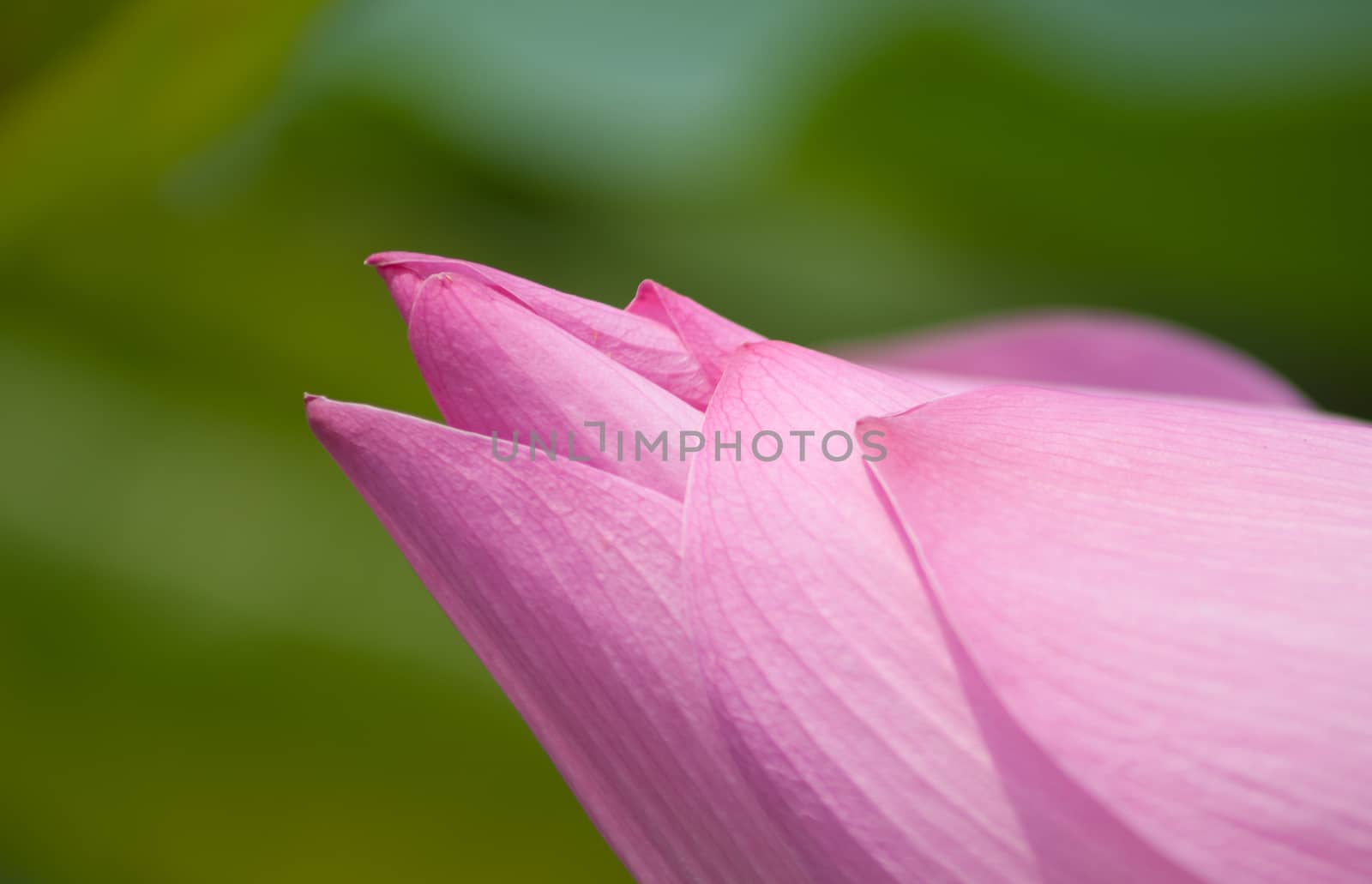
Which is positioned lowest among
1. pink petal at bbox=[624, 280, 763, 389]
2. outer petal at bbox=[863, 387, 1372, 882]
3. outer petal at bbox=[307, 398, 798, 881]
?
outer petal at bbox=[863, 387, 1372, 882]

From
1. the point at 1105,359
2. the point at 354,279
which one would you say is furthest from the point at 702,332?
the point at 354,279

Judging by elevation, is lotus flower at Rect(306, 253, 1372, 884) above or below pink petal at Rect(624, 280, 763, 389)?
below

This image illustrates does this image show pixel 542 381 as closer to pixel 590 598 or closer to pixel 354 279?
pixel 590 598

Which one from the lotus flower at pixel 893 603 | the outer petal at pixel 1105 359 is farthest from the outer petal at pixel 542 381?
the outer petal at pixel 1105 359

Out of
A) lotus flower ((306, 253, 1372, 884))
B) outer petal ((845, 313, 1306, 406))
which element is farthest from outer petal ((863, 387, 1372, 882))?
outer petal ((845, 313, 1306, 406))

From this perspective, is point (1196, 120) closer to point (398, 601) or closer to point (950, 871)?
point (398, 601)

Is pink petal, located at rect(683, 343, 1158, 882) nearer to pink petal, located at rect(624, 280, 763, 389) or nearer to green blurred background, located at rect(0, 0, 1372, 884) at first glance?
pink petal, located at rect(624, 280, 763, 389)

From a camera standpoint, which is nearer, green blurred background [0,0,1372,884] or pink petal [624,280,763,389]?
pink petal [624,280,763,389]
